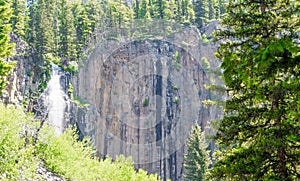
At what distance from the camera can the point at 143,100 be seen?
43906 mm

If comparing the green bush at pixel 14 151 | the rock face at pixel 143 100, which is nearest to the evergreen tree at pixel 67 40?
the rock face at pixel 143 100

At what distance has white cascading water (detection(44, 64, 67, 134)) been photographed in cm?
3607

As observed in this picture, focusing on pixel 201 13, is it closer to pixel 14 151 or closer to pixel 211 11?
pixel 211 11

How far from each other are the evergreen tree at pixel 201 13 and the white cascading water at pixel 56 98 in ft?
93.4

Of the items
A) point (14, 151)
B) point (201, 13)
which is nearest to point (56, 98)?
point (14, 151)

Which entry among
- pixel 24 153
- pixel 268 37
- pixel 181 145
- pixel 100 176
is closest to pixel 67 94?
pixel 181 145

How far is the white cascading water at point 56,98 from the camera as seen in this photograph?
36.1 metres

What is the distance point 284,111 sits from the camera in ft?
20.0

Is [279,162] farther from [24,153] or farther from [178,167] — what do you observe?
[178,167]

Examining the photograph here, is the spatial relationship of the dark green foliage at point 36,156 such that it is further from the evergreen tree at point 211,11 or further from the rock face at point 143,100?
the evergreen tree at point 211,11

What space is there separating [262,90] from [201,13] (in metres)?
56.9

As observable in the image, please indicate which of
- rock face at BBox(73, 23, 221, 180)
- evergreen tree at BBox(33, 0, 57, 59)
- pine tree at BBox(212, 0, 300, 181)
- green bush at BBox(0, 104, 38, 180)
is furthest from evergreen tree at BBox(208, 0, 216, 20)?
pine tree at BBox(212, 0, 300, 181)

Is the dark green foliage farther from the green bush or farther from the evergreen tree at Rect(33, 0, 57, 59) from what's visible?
the evergreen tree at Rect(33, 0, 57, 59)

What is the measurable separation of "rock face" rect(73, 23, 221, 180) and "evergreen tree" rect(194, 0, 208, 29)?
14.6 meters
